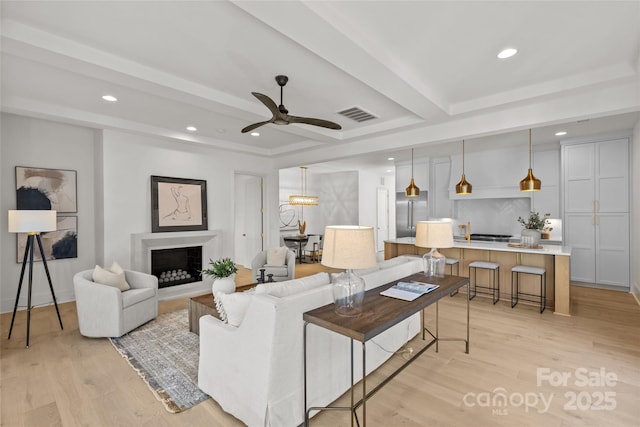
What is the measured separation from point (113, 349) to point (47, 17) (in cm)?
288

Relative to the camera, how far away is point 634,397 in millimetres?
2289

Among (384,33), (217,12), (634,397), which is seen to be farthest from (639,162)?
(217,12)

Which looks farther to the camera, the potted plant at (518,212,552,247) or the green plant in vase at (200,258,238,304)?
the potted plant at (518,212,552,247)

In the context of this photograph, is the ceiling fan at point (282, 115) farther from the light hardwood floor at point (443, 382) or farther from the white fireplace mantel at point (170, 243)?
the white fireplace mantel at point (170, 243)

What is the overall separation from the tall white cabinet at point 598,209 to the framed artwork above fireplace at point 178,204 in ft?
21.7

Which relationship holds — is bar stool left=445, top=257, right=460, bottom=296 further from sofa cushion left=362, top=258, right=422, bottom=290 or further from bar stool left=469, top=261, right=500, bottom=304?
sofa cushion left=362, top=258, right=422, bottom=290

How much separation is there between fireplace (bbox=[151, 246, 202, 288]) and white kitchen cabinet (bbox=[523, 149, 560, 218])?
6.47m

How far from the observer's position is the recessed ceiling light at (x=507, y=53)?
2597 mm

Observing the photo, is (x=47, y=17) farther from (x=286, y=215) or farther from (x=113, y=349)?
(x=286, y=215)

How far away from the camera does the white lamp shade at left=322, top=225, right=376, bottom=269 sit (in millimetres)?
1897

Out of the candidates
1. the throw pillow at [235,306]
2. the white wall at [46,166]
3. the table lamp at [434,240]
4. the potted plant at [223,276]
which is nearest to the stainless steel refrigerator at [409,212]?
the table lamp at [434,240]


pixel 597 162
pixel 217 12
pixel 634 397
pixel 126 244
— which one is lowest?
pixel 634 397

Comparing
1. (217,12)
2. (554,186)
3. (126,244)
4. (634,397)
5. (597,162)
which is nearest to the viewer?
(217,12)

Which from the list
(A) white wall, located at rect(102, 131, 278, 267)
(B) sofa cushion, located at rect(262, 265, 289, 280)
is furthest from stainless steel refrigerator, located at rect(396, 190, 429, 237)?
(A) white wall, located at rect(102, 131, 278, 267)
